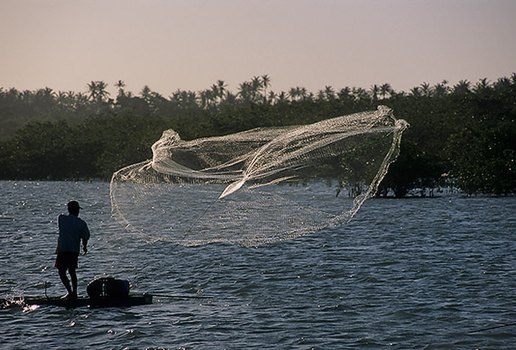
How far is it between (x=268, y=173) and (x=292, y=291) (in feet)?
14.8

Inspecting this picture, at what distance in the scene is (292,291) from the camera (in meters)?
22.8

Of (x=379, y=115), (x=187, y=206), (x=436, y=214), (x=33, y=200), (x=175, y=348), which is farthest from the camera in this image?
(x=33, y=200)

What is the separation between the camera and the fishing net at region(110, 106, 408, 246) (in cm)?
1906

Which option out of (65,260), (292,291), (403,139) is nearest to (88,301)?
(65,260)

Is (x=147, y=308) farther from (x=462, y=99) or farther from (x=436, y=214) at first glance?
(x=462, y=99)

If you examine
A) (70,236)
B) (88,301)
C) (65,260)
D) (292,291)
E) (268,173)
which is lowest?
(292,291)

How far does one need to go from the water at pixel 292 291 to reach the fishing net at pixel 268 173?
5.31 feet

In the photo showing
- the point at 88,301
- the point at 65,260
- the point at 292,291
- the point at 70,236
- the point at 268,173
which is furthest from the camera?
the point at 292,291

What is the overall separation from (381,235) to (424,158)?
96.6ft

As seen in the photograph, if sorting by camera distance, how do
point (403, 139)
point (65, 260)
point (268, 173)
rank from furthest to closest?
point (403, 139), point (65, 260), point (268, 173)

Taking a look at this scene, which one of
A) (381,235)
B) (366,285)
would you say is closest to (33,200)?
(381,235)

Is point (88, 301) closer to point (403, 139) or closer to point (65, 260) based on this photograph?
point (65, 260)

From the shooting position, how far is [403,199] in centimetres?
6794

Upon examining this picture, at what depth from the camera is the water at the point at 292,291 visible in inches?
683
